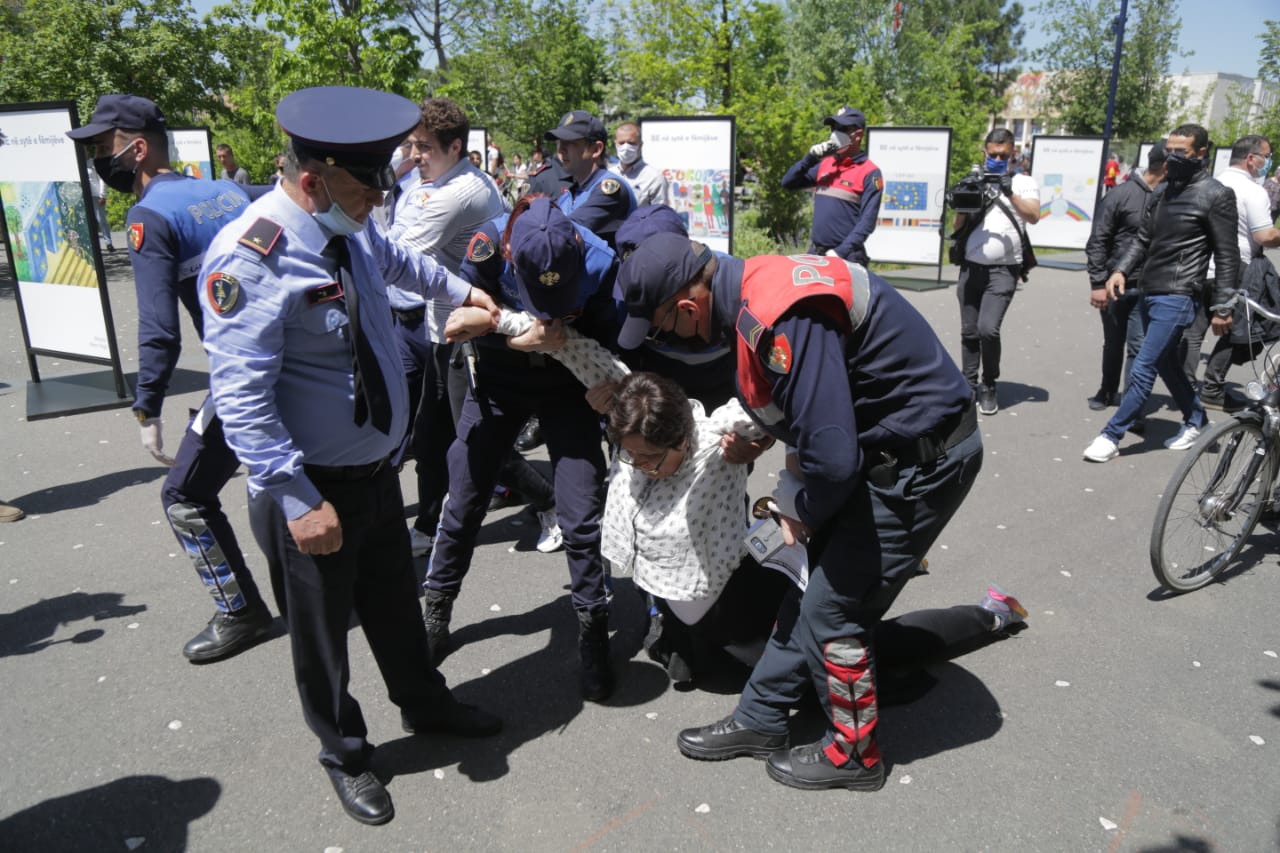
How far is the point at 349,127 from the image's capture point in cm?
232

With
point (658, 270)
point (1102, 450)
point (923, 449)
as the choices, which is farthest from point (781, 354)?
point (1102, 450)

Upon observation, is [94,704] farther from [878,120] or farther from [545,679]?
[878,120]

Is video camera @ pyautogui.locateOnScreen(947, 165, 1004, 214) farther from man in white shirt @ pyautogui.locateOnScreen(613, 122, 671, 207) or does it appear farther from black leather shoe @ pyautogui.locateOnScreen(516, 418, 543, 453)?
black leather shoe @ pyautogui.locateOnScreen(516, 418, 543, 453)

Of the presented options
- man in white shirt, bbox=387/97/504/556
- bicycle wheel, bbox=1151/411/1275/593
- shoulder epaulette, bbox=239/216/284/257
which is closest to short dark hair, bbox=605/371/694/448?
shoulder epaulette, bbox=239/216/284/257

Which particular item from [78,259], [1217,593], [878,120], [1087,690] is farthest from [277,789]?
[878,120]

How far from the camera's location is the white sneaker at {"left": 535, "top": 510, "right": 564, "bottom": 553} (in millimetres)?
4734

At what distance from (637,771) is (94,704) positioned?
2.05 m

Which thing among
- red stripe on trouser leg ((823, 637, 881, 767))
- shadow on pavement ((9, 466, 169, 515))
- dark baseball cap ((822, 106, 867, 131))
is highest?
dark baseball cap ((822, 106, 867, 131))

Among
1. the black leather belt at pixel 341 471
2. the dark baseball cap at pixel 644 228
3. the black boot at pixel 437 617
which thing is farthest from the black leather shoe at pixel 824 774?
the dark baseball cap at pixel 644 228

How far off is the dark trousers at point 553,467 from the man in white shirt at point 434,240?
830mm

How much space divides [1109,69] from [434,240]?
36.1 meters

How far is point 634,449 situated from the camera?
3.07 m

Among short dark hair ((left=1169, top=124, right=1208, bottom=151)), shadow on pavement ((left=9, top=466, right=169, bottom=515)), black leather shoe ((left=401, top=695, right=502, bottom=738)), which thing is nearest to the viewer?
black leather shoe ((left=401, top=695, right=502, bottom=738))

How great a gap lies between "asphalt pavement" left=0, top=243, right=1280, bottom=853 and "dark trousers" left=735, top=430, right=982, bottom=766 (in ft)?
1.08
